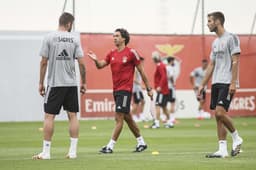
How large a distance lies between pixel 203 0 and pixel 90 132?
12.3 m

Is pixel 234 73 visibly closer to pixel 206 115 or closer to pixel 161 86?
pixel 161 86

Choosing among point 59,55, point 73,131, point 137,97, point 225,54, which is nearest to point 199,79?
point 137,97

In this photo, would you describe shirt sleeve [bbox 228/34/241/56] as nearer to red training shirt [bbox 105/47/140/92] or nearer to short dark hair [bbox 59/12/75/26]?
red training shirt [bbox 105/47/140/92]

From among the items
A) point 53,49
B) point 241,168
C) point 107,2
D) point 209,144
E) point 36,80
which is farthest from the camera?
point 107,2

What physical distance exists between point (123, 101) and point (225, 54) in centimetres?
246

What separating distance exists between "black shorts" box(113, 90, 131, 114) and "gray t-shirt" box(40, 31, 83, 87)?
5.97ft

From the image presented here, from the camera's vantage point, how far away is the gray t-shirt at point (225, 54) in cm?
1414

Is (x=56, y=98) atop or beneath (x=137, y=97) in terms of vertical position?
atop

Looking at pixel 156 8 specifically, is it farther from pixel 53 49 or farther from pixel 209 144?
→ pixel 53 49

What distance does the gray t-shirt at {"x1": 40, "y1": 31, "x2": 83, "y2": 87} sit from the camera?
45.8 feet

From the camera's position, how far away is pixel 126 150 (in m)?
16.5

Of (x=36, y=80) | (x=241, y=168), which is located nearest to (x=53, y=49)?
(x=241, y=168)

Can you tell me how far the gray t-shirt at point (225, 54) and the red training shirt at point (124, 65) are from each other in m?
2.06

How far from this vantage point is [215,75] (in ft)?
47.1
